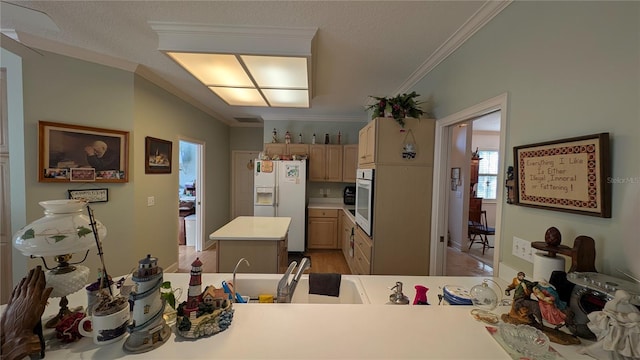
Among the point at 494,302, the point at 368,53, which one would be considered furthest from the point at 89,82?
the point at 494,302

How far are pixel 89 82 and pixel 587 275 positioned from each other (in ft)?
12.6

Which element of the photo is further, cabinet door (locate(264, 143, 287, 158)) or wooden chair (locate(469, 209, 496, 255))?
cabinet door (locate(264, 143, 287, 158))

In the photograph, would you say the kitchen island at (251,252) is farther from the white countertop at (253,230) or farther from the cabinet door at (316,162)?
the cabinet door at (316,162)

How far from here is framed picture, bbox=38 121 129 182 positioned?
2.17 metres

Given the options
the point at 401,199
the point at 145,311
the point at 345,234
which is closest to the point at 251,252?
the point at 401,199

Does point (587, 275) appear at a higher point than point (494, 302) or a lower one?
higher

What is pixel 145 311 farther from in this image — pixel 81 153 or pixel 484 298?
pixel 81 153

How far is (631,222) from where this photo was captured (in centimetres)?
88

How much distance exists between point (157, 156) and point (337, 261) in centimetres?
304

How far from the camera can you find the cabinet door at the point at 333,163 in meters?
4.64

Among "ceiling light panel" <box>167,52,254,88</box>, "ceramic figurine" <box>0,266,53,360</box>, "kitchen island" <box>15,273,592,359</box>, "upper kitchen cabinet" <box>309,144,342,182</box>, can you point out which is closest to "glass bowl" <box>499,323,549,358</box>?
"kitchen island" <box>15,273,592,359</box>

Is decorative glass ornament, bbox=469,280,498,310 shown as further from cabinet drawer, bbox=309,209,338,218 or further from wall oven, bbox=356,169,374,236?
cabinet drawer, bbox=309,209,338,218

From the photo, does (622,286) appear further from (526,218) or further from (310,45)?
(310,45)

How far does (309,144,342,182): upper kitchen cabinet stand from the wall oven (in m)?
1.67
